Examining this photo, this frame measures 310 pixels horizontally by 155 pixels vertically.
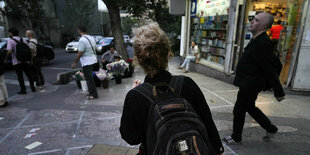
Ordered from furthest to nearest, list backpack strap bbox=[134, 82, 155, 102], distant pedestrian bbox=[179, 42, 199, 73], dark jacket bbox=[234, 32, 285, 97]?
distant pedestrian bbox=[179, 42, 199, 73]
dark jacket bbox=[234, 32, 285, 97]
backpack strap bbox=[134, 82, 155, 102]

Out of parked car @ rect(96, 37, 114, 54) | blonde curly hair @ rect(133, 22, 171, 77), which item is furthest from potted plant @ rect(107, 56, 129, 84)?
parked car @ rect(96, 37, 114, 54)

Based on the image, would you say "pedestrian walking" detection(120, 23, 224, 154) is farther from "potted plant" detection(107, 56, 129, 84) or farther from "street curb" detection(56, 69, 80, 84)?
"street curb" detection(56, 69, 80, 84)

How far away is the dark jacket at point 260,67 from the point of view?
8.11 feet

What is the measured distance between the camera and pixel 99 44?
1814cm

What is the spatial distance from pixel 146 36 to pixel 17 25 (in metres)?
29.2

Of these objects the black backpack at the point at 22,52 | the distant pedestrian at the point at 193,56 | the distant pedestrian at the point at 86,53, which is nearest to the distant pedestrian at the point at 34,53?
the black backpack at the point at 22,52

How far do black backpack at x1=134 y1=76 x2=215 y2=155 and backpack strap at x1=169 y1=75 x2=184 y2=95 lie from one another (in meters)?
0.06

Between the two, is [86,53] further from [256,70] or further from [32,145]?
[256,70]

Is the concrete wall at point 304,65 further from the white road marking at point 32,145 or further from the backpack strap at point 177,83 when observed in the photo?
the white road marking at point 32,145

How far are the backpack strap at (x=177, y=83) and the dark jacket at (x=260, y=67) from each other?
65.9 inches

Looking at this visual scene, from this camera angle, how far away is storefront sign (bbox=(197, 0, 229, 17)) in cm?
697

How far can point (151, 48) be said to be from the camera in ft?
4.17

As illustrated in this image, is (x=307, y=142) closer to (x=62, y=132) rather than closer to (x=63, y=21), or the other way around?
(x=62, y=132)

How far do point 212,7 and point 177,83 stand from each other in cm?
733
